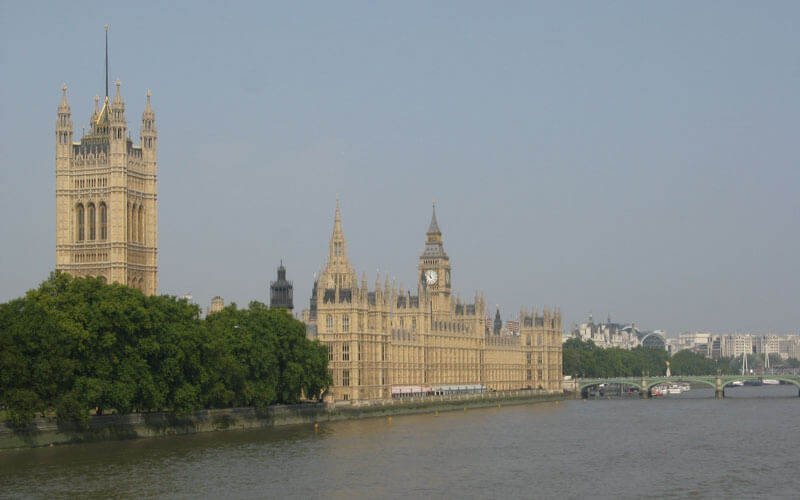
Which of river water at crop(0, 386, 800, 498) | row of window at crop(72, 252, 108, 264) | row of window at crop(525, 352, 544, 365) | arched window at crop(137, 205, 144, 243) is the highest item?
arched window at crop(137, 205, 144, 243)

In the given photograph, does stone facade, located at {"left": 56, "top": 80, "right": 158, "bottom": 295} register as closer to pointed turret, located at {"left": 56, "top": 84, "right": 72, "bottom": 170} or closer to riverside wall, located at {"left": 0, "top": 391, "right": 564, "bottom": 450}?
pointed turret, located at {"left": 56, "top": 84, "right": 72, "bottom": 170}

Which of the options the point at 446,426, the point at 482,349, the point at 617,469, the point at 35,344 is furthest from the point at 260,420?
the point at 482,349

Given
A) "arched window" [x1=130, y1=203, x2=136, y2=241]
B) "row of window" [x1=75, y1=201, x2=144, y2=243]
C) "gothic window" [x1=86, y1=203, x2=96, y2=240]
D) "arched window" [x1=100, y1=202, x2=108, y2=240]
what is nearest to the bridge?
"arched window" [x1=130, y1=203, x2=136, y2=241]

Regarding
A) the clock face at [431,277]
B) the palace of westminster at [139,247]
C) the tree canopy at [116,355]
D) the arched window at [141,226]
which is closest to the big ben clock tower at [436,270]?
the clock face at [431,277]

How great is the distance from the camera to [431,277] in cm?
17338

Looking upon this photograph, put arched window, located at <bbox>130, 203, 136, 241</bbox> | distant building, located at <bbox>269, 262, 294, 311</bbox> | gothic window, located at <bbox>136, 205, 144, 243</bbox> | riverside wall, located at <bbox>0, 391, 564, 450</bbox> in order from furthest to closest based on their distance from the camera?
1. distant building, located at <bbox>269, 262, 294, 311</bbox>
2. gothic window, located at <bbox>136, 205, 144, 243</bbox>
3. arched window, located at <bbox>130, 203, 136, 241</bbox>
4. riverside wall, located at <bbox>0, 391, 564, 450</bbox>

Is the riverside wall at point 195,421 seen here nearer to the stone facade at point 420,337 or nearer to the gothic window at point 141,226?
the stone facade at point 420,337

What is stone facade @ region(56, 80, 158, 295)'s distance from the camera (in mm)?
120625

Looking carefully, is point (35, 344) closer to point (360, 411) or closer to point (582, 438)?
point (582, 438)

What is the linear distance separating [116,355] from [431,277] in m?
95.8

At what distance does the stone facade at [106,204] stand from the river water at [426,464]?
90.9 feet

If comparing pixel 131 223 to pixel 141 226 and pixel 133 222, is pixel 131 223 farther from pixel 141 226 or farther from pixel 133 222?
pixel 141 226

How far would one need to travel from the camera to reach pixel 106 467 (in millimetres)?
68438

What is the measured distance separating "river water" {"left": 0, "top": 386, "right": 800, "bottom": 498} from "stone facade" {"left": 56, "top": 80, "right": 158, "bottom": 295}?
2769cm
